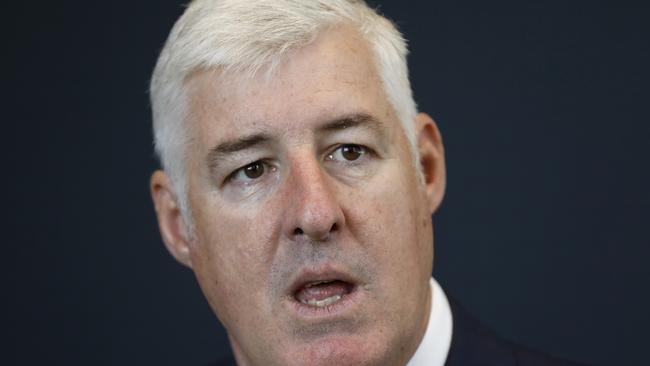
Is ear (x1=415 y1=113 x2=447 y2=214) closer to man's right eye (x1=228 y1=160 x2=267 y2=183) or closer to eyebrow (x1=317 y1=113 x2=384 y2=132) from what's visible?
eyebrow (x1=317 y1=113 x2=384 y2=132)

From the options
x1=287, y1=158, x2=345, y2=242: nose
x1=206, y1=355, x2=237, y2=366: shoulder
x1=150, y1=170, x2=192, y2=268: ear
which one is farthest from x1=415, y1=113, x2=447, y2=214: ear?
x1=206, y1=355, x2=237, y2=366: shoulder

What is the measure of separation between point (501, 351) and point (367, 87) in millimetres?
799

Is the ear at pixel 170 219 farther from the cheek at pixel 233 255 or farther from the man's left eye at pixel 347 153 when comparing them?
the man's left eye at pixel 347 153

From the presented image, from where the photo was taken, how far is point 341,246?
2588 mm

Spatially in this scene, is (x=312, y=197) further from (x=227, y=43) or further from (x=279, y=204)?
(x=227, y=43)

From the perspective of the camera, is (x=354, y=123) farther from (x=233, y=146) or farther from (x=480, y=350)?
(x=480, y=350)

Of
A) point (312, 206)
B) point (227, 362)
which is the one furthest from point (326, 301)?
point (227, 362)

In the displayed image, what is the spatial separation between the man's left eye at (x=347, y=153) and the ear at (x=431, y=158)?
310 millimetres

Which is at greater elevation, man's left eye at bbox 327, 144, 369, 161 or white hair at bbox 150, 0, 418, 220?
white hair at bbox 150, 0, 418, 220

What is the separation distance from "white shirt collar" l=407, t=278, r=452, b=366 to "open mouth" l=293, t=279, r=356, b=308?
14.3 inches

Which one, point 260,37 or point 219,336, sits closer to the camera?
point 260,37

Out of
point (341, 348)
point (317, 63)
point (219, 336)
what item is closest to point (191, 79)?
point (317, 63)

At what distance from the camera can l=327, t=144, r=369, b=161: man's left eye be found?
2.70m

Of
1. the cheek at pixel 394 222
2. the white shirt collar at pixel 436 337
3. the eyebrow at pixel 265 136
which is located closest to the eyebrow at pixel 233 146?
the eyebrow at pixel 265 136
